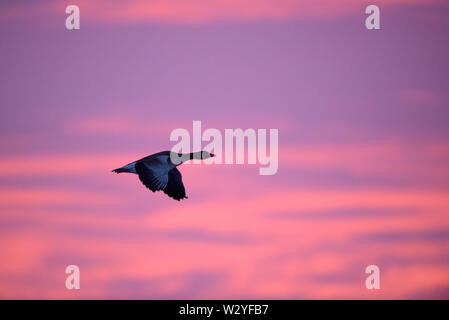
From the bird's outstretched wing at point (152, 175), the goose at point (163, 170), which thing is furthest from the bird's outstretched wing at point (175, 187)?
the bird's outstretched wing at point (152, 175)

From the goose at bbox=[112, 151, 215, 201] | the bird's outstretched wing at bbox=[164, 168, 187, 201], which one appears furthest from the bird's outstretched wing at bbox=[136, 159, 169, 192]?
the bird's outstretched wing at bbox=[164, 168, 187, 201]

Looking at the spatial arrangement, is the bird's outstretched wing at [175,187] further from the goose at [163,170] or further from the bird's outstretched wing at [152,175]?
the bird's outstretched wing at [152,175]

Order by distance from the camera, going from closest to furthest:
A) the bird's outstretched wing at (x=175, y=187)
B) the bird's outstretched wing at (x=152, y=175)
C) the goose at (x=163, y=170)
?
the bird's outstretched wing at (x=152, y=175), the goose at (x=163, y=170), the bird's outstretched wing at (x=175, y=187)

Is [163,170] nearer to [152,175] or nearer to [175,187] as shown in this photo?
[152,175]

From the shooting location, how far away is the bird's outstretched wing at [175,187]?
91.4ft

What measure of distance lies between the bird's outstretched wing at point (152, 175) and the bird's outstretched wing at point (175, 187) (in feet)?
4.94

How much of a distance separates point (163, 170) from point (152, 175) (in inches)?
25.8

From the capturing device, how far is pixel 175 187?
2806 cm

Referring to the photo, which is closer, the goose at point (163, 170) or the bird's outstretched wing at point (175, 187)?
the goose at point (163, 170)

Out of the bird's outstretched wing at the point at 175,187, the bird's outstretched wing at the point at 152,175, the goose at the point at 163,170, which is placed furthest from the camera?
the bird's outstretched wing at the point at 175,187
